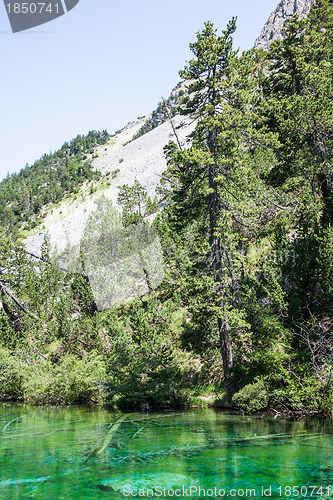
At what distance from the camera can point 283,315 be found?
17.3 m

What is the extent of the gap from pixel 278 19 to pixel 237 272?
413 ft

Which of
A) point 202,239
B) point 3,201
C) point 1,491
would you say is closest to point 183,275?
point 202,239

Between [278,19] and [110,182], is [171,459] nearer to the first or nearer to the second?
[110,182]

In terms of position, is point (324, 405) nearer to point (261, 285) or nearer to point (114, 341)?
point (261, 285)

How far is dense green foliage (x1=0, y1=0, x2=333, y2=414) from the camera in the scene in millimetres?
16328

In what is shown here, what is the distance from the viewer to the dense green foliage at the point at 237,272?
16.3m

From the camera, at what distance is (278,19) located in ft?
397

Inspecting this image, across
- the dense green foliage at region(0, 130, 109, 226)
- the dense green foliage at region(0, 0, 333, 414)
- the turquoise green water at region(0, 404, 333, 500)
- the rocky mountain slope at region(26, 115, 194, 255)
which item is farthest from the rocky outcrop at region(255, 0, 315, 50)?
the turquoise green water at region(0, 404, 333, 500)

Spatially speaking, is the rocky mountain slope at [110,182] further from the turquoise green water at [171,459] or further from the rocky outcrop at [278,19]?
the rocky outcrop at [278,19]

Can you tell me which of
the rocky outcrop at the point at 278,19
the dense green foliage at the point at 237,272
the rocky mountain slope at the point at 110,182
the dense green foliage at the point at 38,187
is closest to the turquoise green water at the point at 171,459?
the dense green foliage at the point at 237,272

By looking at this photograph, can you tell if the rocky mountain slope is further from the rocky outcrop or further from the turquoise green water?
the rocky outcrop

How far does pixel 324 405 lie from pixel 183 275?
7538mm

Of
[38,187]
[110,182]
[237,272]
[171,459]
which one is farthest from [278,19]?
[171,459]

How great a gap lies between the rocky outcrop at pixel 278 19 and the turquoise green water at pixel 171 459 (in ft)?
402
